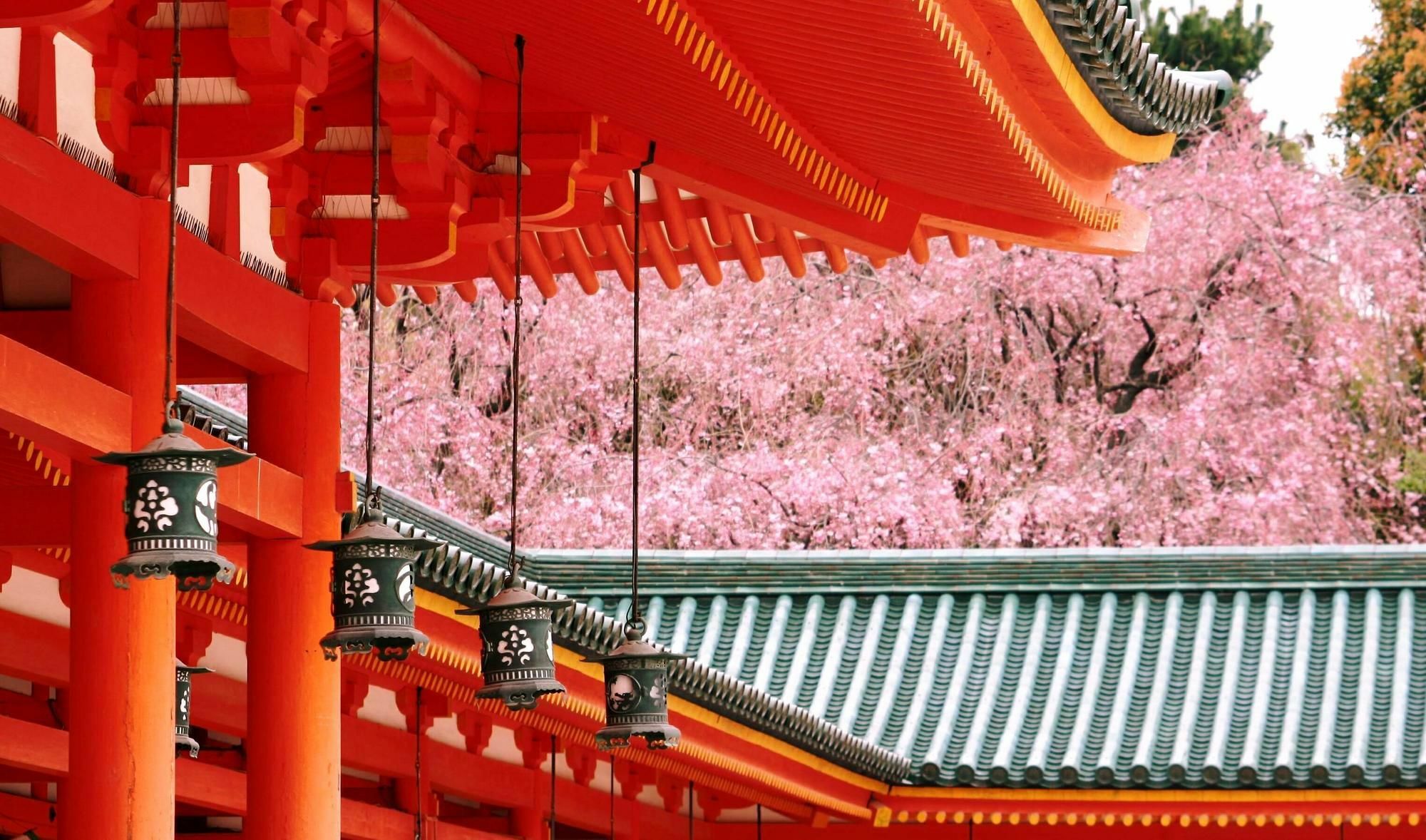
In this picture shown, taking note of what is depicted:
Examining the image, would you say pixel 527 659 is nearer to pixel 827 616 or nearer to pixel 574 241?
pixel 574 241

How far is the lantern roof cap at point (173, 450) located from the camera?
4250 mm

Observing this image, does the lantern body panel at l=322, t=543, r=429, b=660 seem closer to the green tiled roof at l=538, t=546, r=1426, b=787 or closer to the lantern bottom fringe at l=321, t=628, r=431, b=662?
the lantern bottom fringe at l=321, t=628, r=431, b=662

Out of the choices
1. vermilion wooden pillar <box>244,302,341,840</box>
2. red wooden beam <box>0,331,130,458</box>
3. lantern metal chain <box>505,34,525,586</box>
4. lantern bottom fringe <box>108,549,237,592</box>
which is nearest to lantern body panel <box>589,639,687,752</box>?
lantern metal chain <box>505,34,525,586</box>

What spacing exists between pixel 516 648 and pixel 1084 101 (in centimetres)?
242

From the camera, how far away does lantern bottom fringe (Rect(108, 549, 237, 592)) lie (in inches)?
168

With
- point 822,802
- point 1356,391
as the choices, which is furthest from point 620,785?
point 1356,391

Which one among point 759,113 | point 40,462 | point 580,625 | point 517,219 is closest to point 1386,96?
point 580,625

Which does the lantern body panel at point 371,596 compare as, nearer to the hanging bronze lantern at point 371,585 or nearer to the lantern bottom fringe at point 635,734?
the hanging bronze lantern at point 371,585

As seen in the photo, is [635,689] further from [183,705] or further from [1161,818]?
[1161,818]

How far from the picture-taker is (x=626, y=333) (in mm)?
20453

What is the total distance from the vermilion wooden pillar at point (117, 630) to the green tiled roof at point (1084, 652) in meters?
6.26

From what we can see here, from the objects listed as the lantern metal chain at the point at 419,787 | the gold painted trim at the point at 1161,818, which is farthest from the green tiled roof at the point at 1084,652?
the lantern metal chain at the point at 419,787

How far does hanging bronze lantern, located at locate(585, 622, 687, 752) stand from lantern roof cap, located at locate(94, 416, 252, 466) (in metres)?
2.77

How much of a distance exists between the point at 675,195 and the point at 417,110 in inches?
62.4
